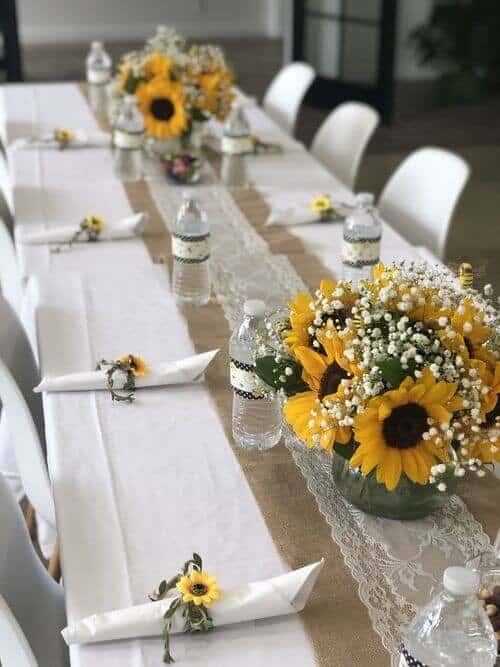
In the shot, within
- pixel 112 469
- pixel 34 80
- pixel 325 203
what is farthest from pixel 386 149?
pixel 112 469

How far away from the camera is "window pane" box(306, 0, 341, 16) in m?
7.30

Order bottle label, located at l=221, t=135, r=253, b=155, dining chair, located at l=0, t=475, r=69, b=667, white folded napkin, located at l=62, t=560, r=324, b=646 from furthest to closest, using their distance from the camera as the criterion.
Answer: bottle label, located at l=221, t=135, r=253, b=155 → dining chair, located at l=0, t=475, r=69, b=667 → white folded napkin, located at l=62, t=560, r=324, b=646

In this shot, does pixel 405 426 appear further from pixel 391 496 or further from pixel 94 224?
pixel 94 224

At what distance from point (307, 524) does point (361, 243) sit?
96 centimetres

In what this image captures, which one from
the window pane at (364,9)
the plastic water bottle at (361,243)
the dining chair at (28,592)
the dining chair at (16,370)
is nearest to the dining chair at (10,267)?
the dining chair at (16,370)

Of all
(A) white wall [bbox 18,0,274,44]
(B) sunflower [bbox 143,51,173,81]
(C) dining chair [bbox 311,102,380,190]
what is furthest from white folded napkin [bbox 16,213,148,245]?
(A) white wall [bbox 18,0,274,44]

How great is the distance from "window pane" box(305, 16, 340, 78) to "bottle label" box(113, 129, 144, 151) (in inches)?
177

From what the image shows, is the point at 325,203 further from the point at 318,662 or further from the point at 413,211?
the point at 318,662

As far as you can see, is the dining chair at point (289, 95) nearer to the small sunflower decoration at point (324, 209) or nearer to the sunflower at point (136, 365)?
the small sunflower decoration at point (324, 209)

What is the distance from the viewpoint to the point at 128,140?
128 inches

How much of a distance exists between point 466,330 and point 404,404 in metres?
0.14

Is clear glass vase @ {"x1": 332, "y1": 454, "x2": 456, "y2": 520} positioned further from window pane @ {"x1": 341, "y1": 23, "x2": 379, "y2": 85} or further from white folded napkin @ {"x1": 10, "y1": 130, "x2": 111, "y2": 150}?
window pane @ {"x1": 341, "y1": 23, "x2": 379, "y2": 85}

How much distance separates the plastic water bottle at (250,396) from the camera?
1714 mm

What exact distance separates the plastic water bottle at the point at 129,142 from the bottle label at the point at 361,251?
1.13m
